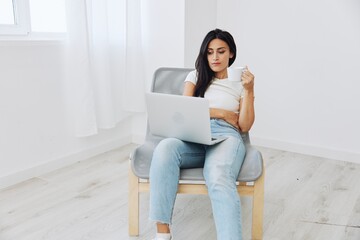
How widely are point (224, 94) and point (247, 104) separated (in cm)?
15

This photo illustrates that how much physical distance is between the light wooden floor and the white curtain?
411 mm

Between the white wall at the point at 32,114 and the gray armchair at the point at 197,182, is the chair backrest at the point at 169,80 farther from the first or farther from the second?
the white wall at the point at 32,114

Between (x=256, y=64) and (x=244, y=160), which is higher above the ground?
(x=256, y=64)

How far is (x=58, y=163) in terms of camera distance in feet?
8.43

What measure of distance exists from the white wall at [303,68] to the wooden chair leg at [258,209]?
1.46 m

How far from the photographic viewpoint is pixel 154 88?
2.14m

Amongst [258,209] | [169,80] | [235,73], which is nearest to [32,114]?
[169,80]

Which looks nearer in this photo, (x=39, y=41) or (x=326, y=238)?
(x=326, y=238)

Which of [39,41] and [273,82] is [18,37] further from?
[273,82]

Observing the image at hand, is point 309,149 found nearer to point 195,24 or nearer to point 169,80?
point 195,24

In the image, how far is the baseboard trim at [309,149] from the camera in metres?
2.79

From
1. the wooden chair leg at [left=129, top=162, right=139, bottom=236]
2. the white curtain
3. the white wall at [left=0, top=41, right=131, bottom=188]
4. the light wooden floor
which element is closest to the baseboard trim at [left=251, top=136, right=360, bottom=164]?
the light wooden floor

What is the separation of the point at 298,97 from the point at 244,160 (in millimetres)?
1489

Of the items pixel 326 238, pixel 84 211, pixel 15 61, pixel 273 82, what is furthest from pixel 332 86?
pixel 15 61
